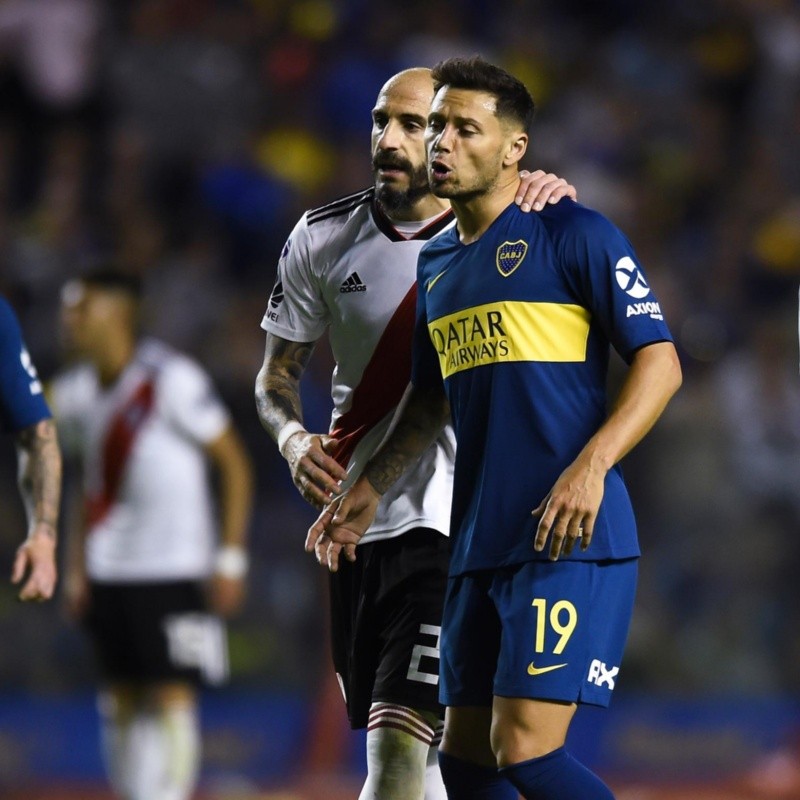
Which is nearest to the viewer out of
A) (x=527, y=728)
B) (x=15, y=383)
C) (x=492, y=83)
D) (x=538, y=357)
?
(x=527, y=728)

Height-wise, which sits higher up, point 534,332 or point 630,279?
point 630,279

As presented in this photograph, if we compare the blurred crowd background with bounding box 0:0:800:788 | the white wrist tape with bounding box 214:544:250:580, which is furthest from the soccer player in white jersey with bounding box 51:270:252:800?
the blurred crowd background with bounding box 0:0:800:788

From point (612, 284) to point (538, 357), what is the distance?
0.88 feet

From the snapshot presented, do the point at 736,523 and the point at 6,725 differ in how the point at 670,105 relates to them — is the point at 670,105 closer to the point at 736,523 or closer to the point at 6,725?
the point at 736,523

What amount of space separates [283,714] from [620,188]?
434 cm

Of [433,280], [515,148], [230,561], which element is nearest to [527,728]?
[433,280]

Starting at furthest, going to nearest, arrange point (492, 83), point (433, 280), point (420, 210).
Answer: point (420, 210) < point (433, 280) < point (492, 83)

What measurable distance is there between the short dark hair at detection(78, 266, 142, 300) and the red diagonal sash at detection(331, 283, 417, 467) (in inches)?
135

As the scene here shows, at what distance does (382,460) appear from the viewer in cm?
475

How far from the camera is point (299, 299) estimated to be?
17.0 ft

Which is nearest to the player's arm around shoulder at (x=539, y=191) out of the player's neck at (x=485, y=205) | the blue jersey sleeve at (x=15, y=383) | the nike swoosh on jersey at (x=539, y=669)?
the player's neck at (x=485, y=205)

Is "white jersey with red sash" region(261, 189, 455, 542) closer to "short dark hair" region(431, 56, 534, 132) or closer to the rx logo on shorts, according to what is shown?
"short dark hair" region(431, 56, 534, 132)

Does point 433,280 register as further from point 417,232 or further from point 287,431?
point 287,431

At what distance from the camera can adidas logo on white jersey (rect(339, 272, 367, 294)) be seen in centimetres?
504
